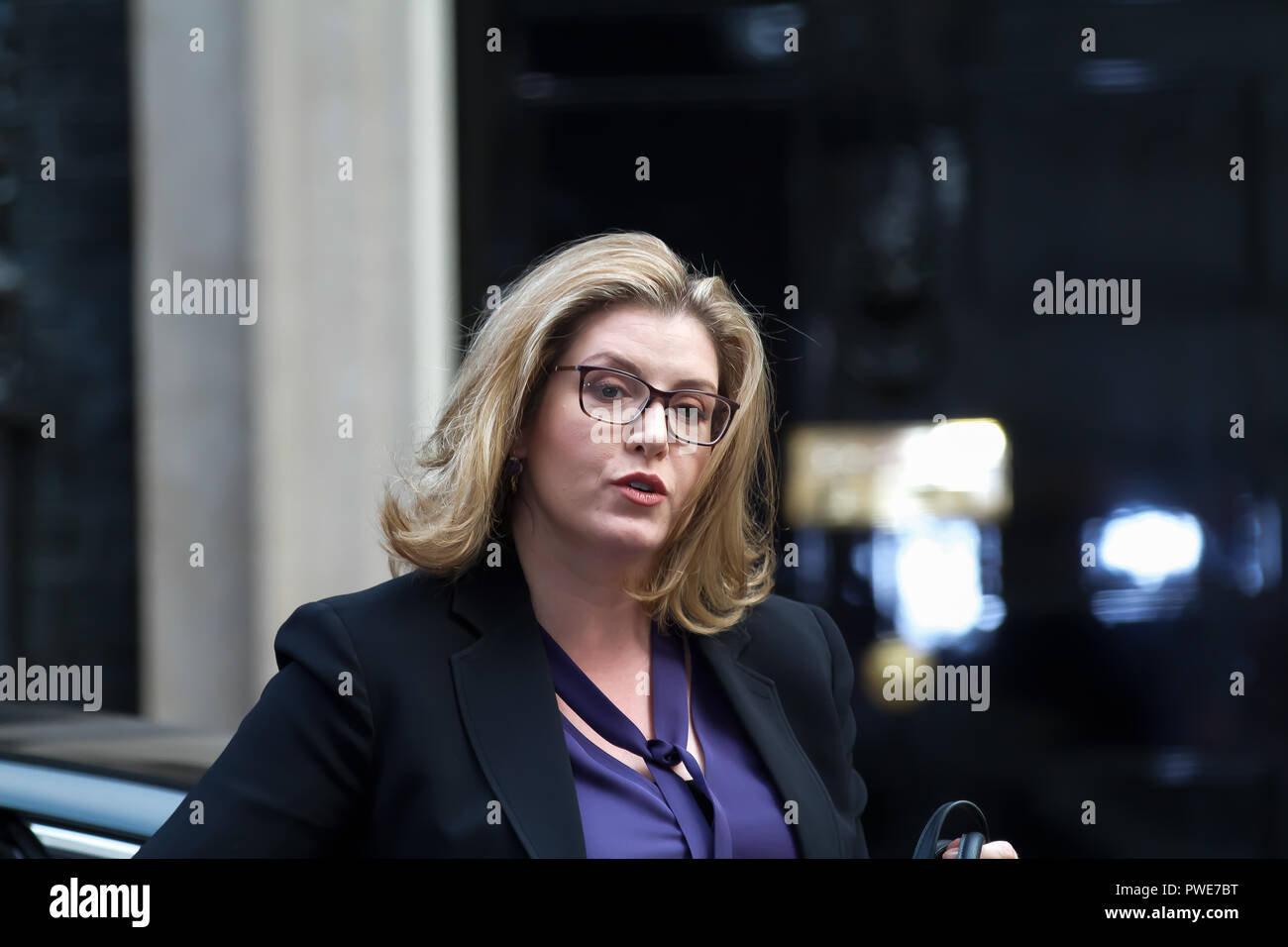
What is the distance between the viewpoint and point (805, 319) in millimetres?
4984

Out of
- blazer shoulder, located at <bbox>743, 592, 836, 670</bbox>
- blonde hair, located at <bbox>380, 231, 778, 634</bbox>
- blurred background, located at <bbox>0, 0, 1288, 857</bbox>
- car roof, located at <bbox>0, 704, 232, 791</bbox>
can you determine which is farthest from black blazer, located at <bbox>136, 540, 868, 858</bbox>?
blurred background, located at <bbox>0, 0, 1288, 857</bbox>

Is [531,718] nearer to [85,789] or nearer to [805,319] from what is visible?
[85,789]

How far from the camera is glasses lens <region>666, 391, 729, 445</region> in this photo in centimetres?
164

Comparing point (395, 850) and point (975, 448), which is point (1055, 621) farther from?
point (395, 850)

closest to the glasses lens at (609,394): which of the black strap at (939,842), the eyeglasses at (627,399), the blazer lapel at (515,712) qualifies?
the eyeglasses at (627,399)

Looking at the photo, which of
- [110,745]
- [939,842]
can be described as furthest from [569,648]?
[110,745]

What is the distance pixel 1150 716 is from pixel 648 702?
3857mm

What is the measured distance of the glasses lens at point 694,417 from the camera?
1639 millimetres

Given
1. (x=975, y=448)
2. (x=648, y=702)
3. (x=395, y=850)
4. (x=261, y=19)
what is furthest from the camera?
(x=975, y=448)

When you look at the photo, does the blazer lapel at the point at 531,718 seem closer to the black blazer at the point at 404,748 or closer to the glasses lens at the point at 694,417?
the black blazer at the point at 404,748

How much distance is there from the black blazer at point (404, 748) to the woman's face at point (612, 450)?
14cm

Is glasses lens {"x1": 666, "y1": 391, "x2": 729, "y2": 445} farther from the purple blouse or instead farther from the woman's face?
the purple blouse

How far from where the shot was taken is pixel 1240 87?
503cm
